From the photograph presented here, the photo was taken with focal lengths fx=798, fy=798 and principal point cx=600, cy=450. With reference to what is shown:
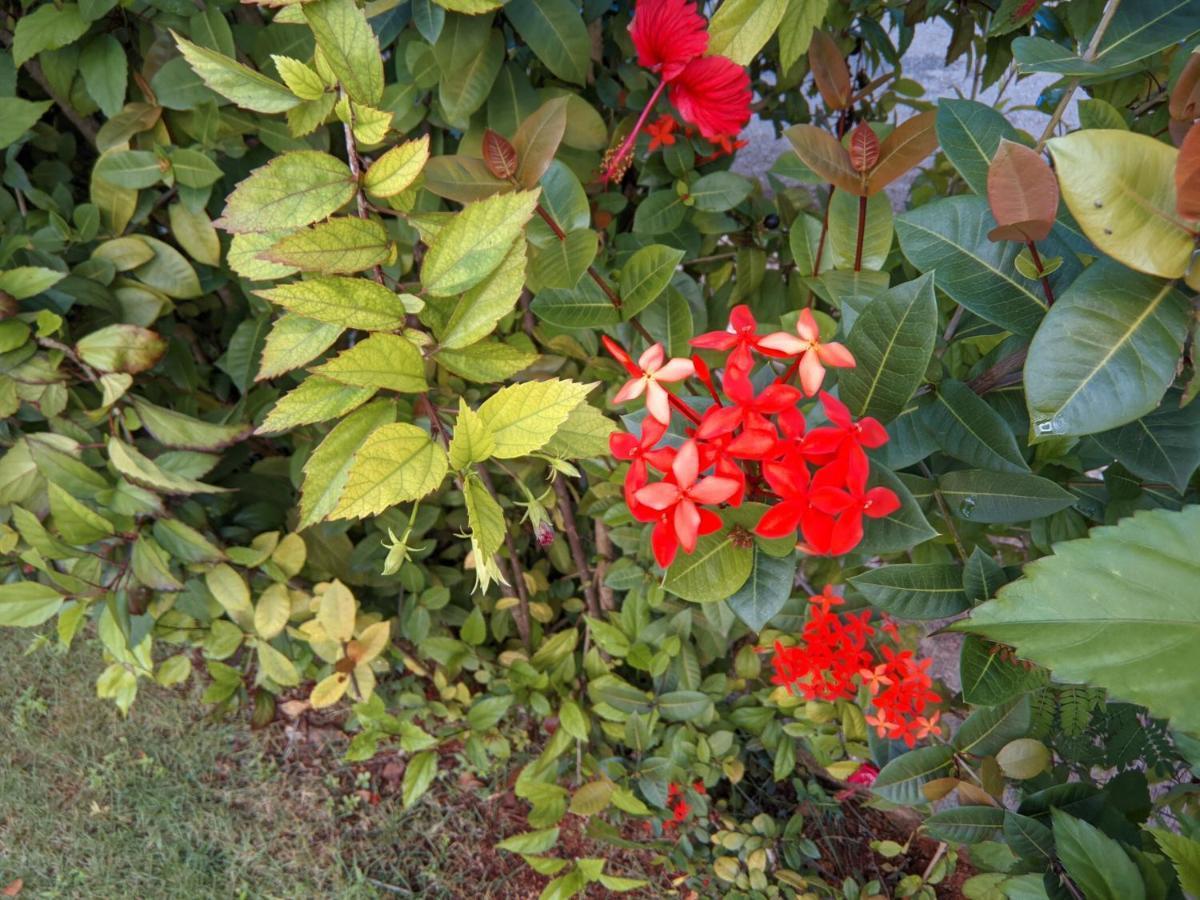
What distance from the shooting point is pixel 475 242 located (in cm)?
71

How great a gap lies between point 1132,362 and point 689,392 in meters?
0.54

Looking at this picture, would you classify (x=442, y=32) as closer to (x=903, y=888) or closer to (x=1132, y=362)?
(x=1132, y=362)

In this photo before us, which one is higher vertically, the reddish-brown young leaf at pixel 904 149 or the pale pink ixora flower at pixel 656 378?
the reddish-brown young leaf at pixel 904 149

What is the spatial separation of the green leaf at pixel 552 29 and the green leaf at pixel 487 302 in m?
0.43

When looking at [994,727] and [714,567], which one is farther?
[994,727]

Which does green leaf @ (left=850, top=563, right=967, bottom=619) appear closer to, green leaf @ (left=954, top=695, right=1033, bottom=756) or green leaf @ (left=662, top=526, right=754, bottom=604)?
green leaf @ (left=662, top=526, right=754, bottom=604)

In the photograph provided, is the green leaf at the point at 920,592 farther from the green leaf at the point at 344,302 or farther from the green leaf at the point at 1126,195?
the green leaf at the point at 344,302

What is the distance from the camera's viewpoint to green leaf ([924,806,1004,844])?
93 cm

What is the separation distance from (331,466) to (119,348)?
2.09 ft

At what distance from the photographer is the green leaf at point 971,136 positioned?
0.68m

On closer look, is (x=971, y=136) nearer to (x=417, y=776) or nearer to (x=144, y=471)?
(x=144, y=471)

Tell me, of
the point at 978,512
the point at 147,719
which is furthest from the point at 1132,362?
the point at 147,719

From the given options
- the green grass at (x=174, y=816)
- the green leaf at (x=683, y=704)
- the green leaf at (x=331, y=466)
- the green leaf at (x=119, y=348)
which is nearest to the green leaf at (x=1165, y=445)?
the green leaf at (x=331, y=466)

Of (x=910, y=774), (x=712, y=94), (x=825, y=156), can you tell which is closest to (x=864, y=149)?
(x=825, y=156)
